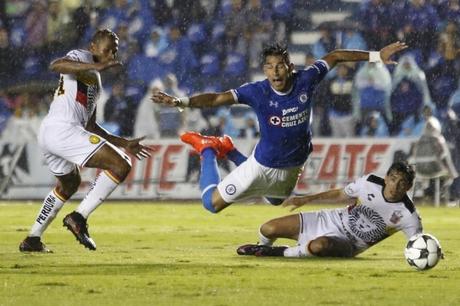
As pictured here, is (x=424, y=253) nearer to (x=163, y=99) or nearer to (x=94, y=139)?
(x=163, y=99)

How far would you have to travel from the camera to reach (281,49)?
11117mm

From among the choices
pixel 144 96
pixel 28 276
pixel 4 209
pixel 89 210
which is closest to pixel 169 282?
A: pixel 28 276

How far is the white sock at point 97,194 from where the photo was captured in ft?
37.5

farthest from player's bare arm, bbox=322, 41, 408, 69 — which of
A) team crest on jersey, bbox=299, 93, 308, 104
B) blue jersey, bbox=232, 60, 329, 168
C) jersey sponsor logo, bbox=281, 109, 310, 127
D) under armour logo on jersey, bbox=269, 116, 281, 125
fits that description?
under armour logo on jersey, bbox=269, 116, 281, 125

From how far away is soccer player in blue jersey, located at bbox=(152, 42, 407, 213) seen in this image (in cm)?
1116

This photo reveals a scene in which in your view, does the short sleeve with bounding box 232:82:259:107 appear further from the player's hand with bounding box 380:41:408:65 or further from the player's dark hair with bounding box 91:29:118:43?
the player's dark hair with bounding box 91:29:118:43

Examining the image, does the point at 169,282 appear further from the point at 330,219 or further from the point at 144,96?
the point at 144,96

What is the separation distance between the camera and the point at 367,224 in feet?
36.3

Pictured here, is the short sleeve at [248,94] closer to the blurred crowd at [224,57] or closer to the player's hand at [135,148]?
the player's hand at [135,148]

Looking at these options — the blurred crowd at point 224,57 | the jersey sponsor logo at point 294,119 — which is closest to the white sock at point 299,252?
the jersey sponsor logo at point 294,119

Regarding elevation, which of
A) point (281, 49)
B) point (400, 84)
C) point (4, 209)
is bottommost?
point (4, 209)

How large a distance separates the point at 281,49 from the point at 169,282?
265cm

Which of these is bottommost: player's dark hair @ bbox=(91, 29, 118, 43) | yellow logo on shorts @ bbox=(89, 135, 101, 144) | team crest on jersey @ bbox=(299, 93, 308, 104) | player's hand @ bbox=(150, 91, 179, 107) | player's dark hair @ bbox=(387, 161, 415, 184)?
player's dark hair @ bbox=(387, 161, 415, 184)

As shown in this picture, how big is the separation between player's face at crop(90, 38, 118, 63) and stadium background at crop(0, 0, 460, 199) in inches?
343
